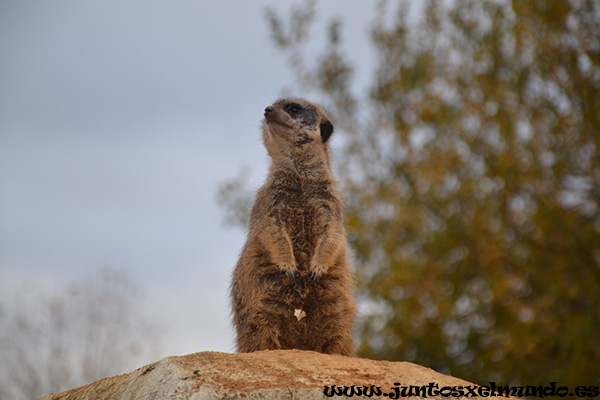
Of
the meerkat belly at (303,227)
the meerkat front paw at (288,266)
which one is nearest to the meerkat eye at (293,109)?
the meerkat belly at (303,227)

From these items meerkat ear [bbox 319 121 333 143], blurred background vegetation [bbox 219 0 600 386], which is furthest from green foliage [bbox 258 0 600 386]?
meerkat ear [bbox 319 121 333 143]

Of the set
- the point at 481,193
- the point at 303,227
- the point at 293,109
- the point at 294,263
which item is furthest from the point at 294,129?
the point at 481,193

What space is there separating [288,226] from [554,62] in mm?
8015

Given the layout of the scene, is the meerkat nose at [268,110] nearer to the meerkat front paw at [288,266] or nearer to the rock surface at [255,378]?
the meerkat front paw at [288,266]

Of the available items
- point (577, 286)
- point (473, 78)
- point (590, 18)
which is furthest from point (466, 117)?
point (577, 286)

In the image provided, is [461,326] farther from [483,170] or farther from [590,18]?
[590,18]

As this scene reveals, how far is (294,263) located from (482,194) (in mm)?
7656

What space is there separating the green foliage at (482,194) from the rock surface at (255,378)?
662 cm

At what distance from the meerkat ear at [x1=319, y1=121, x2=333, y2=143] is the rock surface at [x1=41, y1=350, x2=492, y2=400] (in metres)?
2.22

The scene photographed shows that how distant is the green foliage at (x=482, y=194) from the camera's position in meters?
11.2

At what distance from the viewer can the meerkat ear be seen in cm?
639

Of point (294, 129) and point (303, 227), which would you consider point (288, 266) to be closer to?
point (303, 227)

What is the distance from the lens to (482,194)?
12336 millimetres

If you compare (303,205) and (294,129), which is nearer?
(303,205)
